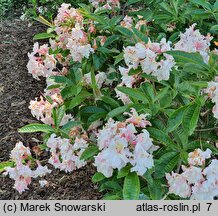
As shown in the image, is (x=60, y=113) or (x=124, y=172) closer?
(x=124, y=172)

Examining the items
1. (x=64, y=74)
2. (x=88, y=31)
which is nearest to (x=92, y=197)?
(x=64, y=74)

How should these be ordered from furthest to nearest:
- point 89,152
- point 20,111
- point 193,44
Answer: point 20,111
point 193,44
point 89,152

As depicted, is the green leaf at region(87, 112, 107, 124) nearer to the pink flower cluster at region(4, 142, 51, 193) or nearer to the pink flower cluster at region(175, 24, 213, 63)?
the pink flower cluster at region(4, 142, 51, 193)

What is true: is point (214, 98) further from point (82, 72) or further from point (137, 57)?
point (82, 72)

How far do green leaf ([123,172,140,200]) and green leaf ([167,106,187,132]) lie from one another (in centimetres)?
21

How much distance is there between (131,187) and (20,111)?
5.59 feet

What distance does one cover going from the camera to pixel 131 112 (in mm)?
2000

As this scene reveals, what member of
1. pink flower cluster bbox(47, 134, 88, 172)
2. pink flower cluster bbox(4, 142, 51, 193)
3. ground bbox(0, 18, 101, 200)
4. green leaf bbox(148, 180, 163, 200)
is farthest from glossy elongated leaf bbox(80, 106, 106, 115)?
ground bbox(0, 18, 101, 200)

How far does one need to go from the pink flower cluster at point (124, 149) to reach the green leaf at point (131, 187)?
5cm

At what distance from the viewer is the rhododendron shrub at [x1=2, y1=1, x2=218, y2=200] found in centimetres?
171

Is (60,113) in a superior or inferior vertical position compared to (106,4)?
inferior

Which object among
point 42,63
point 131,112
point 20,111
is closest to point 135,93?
point 131,112

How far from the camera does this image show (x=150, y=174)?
182cm

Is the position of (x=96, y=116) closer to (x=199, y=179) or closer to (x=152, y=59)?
(x=152, y=59)
